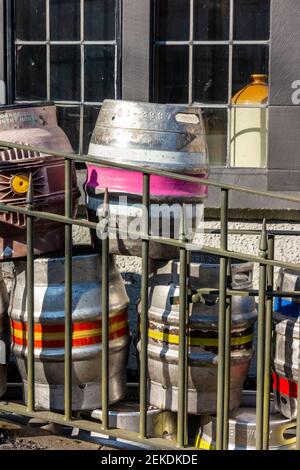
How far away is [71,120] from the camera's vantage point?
611 cm

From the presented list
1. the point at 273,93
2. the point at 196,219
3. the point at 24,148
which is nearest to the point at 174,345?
the point at 196,219

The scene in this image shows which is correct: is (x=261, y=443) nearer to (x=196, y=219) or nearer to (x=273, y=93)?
(x=196, y=219)

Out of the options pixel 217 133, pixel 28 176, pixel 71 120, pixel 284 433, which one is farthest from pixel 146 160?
pixel 71 120

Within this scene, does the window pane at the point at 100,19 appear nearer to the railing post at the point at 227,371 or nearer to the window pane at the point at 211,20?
the window pane at the point at 211,20

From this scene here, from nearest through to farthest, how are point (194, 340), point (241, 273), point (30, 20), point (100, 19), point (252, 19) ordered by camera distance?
point (194, 340) → point (241, 273) → point (252, 19) → point (100, 19) → point (30, 20)

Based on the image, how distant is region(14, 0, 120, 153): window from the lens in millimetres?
6020

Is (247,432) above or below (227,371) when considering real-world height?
below

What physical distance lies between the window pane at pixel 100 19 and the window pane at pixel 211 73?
23.0 inches

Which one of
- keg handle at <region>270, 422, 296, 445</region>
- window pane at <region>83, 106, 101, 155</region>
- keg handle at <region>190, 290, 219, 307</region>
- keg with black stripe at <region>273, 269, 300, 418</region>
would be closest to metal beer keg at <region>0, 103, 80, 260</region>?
keg handle at <region>190, 290, 219, 307</region>

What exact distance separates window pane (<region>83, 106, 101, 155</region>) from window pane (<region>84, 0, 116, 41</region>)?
46 centimetres

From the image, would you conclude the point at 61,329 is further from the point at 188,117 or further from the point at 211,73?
the point at 211,73

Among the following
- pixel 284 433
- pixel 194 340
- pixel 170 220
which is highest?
pixel 170 220

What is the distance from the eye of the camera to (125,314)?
4.50 metres

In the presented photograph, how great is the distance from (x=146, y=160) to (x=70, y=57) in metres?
2.04
